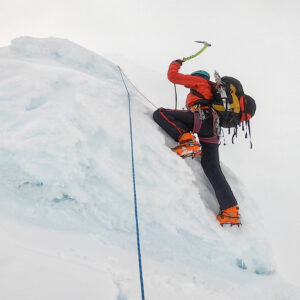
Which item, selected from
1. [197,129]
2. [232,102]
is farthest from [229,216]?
[232,102]

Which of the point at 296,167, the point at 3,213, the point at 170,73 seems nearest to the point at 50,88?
the point at 170,73

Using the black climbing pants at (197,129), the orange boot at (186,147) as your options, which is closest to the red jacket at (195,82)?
the black climbing pants at (197,129)

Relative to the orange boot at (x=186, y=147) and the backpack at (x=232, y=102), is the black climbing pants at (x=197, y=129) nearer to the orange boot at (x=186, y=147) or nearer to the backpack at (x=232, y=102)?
the orange boot at (x=186, y=147)

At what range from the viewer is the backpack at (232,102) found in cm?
303

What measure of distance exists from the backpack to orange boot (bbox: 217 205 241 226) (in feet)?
3.21

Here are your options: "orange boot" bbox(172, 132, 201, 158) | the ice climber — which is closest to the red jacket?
the ice climber

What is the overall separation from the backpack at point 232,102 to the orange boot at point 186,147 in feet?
1.47

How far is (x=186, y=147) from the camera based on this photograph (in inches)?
123

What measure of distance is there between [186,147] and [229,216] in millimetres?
902

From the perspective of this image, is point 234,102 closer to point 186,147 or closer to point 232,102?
point 232,102

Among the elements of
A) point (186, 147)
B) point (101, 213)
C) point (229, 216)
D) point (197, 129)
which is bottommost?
point (229, 216)

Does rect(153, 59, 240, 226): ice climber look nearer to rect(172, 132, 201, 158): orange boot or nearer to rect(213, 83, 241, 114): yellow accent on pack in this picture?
rect(172, 132, 201, 158): orange boot

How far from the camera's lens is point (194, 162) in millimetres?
3318

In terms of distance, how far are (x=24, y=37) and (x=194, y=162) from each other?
12.7ft
